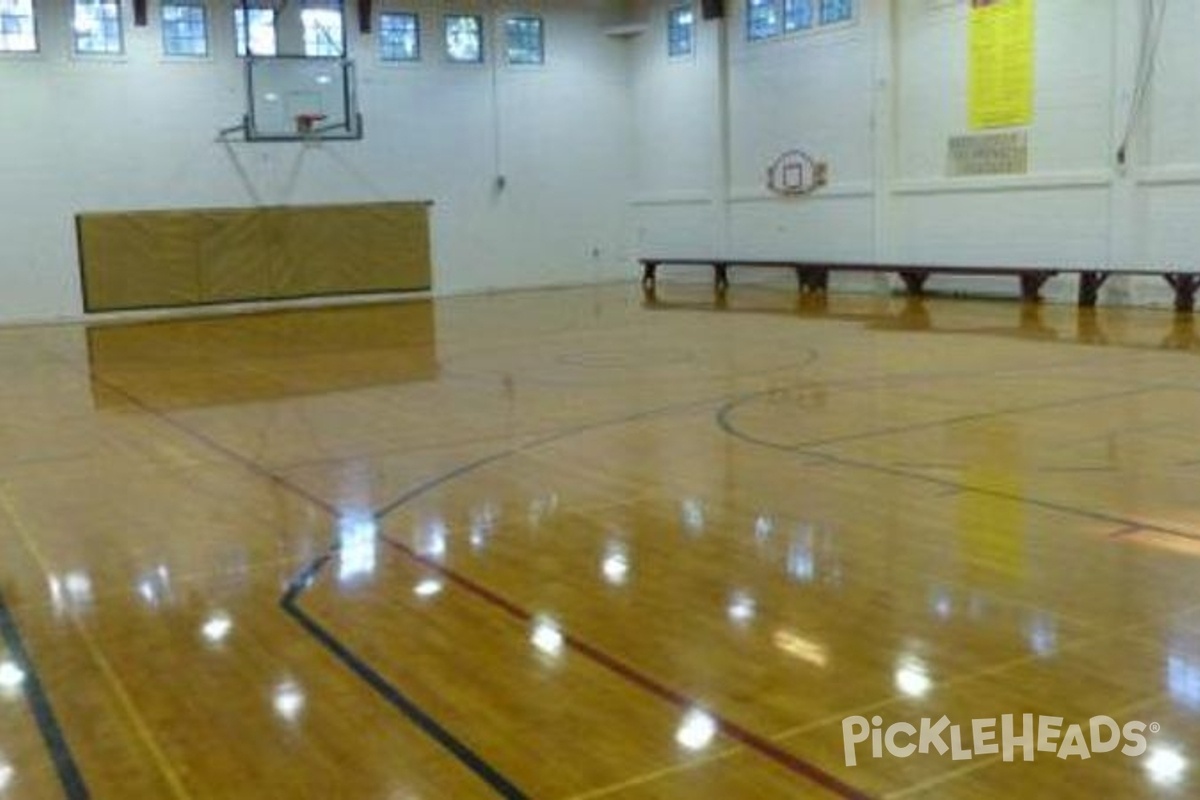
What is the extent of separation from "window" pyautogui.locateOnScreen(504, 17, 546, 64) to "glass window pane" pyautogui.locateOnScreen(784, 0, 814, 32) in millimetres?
4740

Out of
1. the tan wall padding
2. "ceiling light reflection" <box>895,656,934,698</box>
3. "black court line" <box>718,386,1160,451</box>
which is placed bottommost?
"ceiling light reflection" <box>895,656,934,698</box>

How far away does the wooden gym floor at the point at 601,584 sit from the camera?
3260mm

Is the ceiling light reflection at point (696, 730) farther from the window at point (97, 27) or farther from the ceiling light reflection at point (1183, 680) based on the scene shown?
the window at point (97, 27)

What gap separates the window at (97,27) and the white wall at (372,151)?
0.52 ft

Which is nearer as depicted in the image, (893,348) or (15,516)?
(15,516)

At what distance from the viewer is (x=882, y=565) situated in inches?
191

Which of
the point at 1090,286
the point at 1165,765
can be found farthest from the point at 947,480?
the point at 1090,286

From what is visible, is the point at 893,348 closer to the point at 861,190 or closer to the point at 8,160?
the point at 861,190

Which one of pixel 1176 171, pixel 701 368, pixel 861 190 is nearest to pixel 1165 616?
pixel 701 368

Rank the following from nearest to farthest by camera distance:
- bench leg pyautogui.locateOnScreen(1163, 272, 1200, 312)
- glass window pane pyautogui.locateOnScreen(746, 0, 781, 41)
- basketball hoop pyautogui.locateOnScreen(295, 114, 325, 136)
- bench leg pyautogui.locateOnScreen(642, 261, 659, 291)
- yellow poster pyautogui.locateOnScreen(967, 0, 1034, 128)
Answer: bench leg pyautogui.locateOnScreen(1163, 272, 1200, 312) < yellow poster pyautogui.locateOnScreen(967, 0, 1034, 128) < basketball hoop pyautogui.locateOnScreen(295, 114, 325, 136) < glass window pane pyautogui.locateOnScreen(746, 0, 781, 41) < bench leg pyautogui.locateOnScreen(642, 261, 659, 291)

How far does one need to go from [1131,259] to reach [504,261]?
11.0 metres

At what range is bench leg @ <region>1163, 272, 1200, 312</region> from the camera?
14.3 metres

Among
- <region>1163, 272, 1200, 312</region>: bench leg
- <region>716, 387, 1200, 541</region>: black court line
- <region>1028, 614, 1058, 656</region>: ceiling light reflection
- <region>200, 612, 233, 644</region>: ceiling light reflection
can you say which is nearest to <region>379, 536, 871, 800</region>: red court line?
<region>200, 612, 233, 644</region>: ceiling light reflection

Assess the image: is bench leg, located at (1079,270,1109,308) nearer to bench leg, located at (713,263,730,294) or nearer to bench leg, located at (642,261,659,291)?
bench leg, located at (713,263,730,294)
